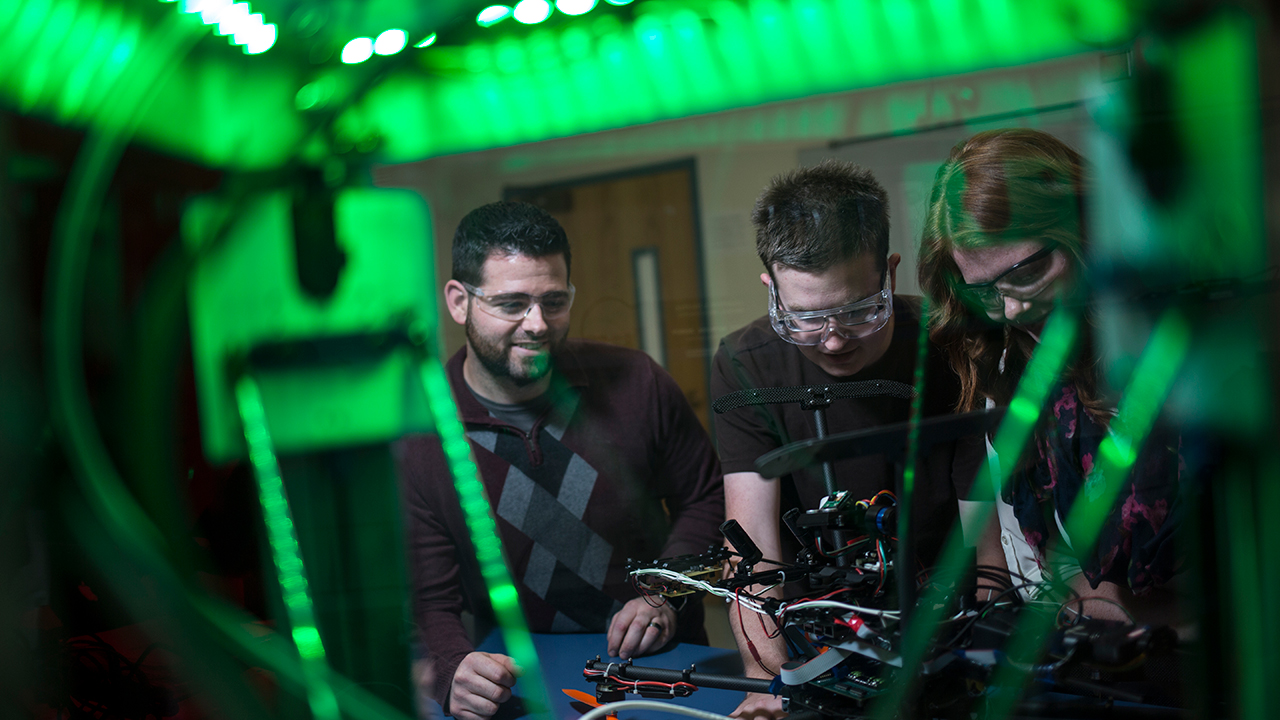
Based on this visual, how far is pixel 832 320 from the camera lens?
79 centimetres

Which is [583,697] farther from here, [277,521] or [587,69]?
[587,69]

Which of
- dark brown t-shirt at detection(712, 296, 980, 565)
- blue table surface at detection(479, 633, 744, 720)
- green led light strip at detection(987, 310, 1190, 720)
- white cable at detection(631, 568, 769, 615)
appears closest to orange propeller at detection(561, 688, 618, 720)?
blue table surface at detection(479, 633, 744, 720)

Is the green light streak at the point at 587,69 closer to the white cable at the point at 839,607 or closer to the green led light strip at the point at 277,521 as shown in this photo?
the green led light strip at the point at 277,521

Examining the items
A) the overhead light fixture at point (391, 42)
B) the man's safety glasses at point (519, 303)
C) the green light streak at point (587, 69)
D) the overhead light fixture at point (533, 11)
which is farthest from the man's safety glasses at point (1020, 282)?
the overhead light fixture at point (391, 42)

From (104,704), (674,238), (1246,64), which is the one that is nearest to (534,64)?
(674,238)

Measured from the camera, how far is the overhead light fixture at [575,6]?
0.85m

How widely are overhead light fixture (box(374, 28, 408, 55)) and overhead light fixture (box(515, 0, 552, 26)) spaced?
0.48ft

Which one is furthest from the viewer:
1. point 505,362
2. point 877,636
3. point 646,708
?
point 505,362

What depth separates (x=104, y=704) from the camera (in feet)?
3.27

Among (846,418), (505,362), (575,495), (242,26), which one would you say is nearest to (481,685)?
(575,495)

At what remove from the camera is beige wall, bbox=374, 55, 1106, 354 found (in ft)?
2.45

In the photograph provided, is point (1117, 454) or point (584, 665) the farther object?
point (584, 665)

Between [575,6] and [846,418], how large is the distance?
0.51 metres

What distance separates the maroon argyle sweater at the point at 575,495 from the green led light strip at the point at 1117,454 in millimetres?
345
